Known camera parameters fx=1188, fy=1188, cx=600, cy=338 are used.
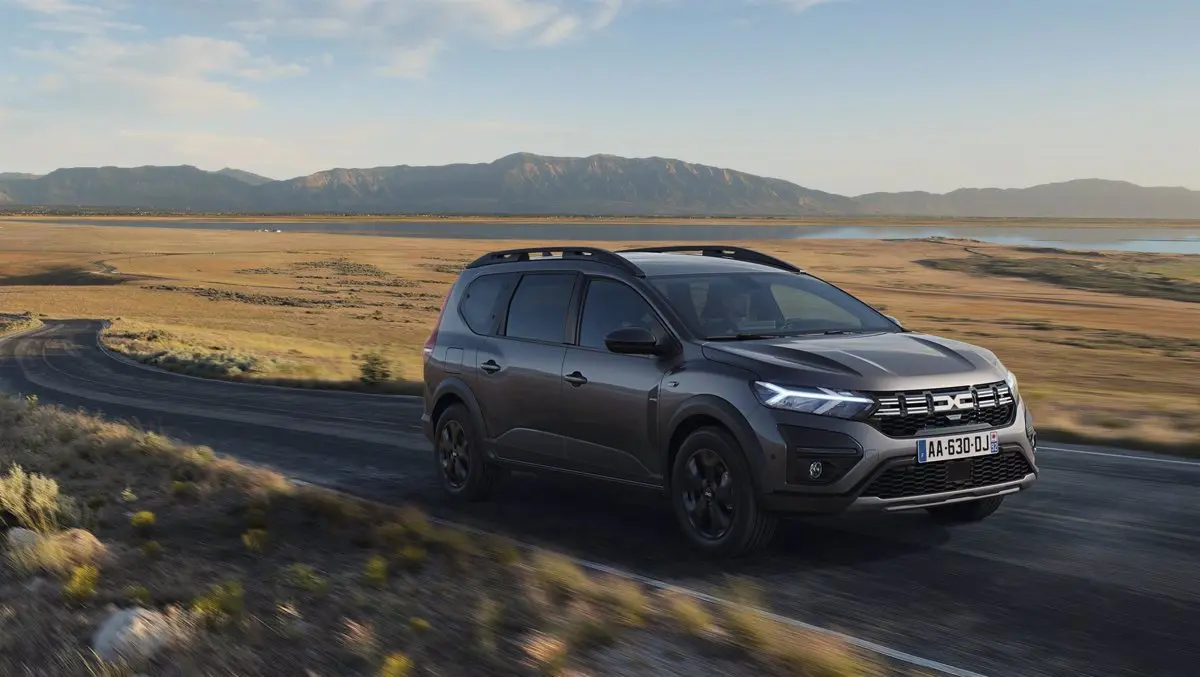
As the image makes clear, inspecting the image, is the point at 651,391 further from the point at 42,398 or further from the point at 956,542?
the point at 42,398

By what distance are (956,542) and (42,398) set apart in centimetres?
2172

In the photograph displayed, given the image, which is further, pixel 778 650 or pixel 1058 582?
pixel 1058 582

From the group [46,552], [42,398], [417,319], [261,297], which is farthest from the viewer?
[261,297]

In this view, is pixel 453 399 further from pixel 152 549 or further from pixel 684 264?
pixel 152 549

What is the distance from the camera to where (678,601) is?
5.70m

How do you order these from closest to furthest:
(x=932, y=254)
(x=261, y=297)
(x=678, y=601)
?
(x=678, y=601) < (x=261, y=297) < (x=932, y=254)

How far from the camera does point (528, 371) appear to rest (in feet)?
27.0

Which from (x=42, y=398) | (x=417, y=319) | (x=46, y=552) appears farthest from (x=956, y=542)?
(x=417, y=319)

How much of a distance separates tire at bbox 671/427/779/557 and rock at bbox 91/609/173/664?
297cm

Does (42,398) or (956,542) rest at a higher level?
(956,542)

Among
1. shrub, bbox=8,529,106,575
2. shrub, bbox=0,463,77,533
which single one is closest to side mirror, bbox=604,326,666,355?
shrub, bbox=8,529,106,575

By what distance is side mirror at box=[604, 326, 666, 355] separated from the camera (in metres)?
7.09

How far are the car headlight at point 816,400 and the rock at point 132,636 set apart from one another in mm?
3205

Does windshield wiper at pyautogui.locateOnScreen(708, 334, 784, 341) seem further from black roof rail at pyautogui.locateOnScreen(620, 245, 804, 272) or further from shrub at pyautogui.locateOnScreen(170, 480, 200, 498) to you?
shrub at pyautogui.locateOnScreen(170, 480, 200, 498)
